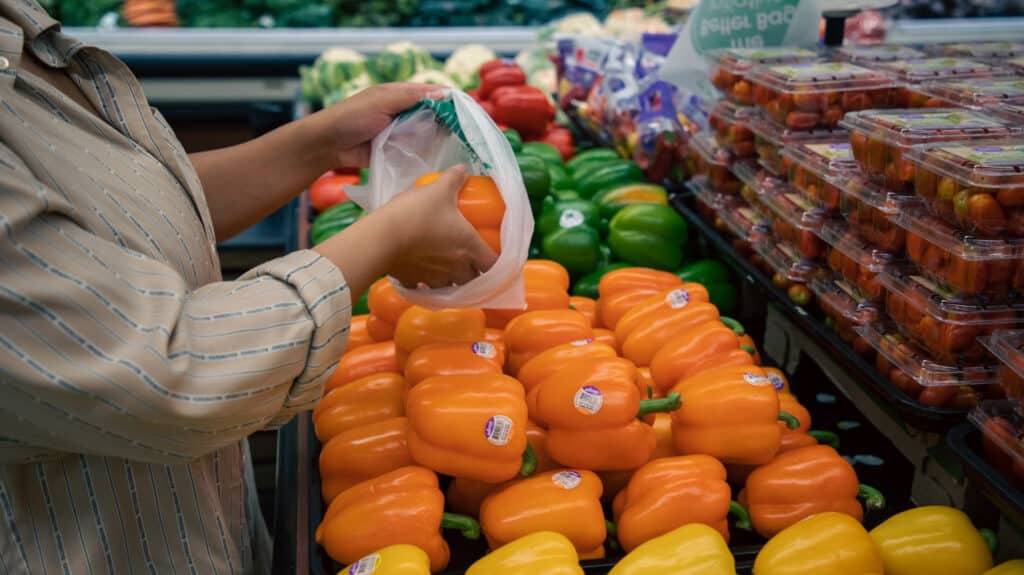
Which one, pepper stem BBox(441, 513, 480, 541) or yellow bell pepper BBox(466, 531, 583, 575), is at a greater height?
yellow bell pepper BBox(466, 531, 583, 575)

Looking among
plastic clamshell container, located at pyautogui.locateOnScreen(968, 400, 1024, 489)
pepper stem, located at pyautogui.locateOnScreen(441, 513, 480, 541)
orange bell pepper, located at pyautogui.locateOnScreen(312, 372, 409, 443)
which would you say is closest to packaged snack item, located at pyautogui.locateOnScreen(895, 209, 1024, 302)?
plastic clamshell container, located at pyautogui.locateOnScreen(968, 400, 1024, 489)

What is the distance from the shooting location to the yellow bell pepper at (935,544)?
1.39m

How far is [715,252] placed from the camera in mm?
2752

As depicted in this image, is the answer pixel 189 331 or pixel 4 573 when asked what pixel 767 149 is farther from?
pixel 4 573

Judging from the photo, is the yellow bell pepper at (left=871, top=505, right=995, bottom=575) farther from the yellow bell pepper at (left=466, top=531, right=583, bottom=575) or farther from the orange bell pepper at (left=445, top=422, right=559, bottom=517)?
the orange bell pepper at (left=445, top=422, right=559, bottom=517)

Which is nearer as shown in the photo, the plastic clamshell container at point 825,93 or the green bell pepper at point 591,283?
the plastic clamshell container at point 825,93

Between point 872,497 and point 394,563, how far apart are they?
87 centimetres

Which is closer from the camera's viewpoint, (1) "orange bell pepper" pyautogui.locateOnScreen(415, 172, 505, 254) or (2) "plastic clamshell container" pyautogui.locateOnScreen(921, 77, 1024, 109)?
(1) "orange bell pepper" pyautogui.locateOnScreen(415, 172, 505, 254)

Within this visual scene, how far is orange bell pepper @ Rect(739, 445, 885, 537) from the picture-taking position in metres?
1.61

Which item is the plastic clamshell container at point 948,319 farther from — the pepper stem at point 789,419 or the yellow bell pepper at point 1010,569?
the yellow bell pepper at point 1010,569

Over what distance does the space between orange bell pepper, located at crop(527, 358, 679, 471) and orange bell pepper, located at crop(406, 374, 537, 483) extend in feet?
0.20

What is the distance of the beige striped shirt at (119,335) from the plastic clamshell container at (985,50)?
6.50 feet

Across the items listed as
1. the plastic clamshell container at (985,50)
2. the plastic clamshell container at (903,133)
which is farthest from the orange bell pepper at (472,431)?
the plastic clamshell container at (985,50)

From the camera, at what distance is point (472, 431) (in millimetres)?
1625
